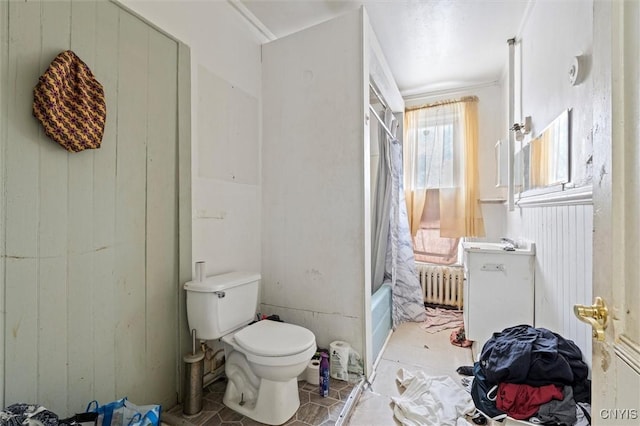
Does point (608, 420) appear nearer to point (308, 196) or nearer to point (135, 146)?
point (308, 196)

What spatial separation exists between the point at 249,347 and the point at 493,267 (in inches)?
68.4

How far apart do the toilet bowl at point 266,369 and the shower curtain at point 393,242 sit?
143cm

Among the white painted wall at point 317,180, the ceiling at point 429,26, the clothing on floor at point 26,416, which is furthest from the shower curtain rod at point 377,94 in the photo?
the clothing on floor at point 26,416

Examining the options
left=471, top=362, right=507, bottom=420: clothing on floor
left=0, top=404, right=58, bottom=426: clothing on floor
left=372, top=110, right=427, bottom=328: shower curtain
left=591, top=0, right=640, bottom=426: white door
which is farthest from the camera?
left=372, top=110, right=427, bottom=328: shower curtain

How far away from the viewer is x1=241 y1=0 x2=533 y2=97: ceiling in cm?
206

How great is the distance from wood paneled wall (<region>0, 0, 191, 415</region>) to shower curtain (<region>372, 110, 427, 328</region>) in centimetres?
190

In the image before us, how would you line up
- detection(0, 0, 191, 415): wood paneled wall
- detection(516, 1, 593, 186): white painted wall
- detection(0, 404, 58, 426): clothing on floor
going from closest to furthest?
detection(0, 404, 58, 426): clothing on floor < detection(0, 0, 191, 415): wood paneled wall < detection(516, 1, 593, 186): white painted wall

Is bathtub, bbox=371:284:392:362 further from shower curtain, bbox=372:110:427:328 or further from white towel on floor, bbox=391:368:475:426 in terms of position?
white towel on floor, bbox=391:368:475:426

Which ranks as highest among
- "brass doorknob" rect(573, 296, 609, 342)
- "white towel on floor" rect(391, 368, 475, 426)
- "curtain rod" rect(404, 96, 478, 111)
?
"curtain rod" rect(404, 96, 478, 111)

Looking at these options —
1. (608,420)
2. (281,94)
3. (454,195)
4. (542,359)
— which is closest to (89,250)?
(281,94)

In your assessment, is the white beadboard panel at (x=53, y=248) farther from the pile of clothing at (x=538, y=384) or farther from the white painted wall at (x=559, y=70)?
the white painted wall at (x=559, y=70)

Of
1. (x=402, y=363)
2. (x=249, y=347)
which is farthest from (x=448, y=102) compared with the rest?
(x=249, y=347)

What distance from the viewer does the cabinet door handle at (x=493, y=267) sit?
2014 mm

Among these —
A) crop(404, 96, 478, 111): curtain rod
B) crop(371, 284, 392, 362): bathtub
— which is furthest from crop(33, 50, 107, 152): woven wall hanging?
crop(404, 96, 478, 111): curtain rod
